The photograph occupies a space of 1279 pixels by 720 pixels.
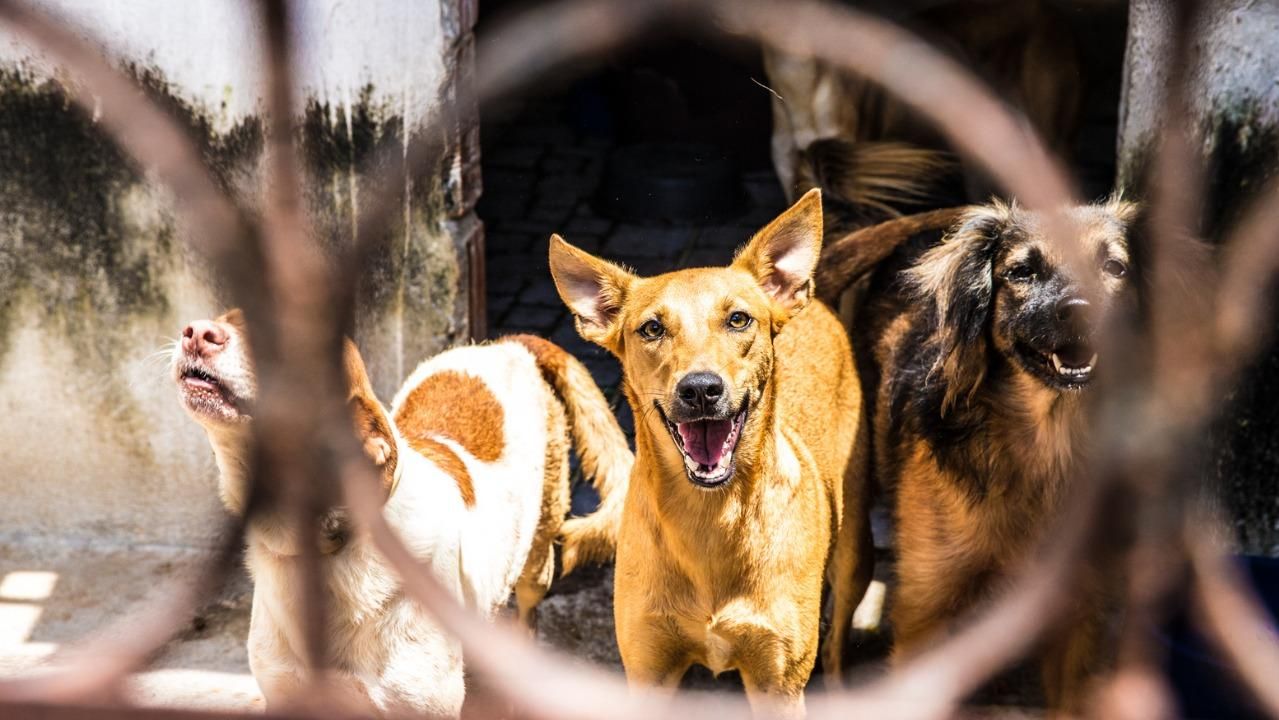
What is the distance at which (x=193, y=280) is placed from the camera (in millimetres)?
4969

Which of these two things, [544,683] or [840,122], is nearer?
[544,683]

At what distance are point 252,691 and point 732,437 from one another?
87.0 inches

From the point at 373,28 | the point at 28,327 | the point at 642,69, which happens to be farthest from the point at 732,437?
the point at 642,69

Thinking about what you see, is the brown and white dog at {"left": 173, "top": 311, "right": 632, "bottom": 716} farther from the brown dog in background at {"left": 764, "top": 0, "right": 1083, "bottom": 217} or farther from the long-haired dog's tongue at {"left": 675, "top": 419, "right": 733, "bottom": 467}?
the brown dog in background at {"left": 764, "top": 0, "right": 1083, "bottom": 217}

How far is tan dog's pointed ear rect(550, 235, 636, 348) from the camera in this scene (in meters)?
3.51

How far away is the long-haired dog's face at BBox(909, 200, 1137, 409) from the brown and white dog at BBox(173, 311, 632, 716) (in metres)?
1.29

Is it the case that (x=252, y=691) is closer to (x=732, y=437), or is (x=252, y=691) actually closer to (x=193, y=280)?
(x=193, y=280)

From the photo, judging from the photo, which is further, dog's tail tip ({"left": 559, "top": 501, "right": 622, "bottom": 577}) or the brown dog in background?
the brown dog in background

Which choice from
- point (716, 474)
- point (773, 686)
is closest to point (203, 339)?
point (716, 474)

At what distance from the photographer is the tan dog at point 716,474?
3334mm

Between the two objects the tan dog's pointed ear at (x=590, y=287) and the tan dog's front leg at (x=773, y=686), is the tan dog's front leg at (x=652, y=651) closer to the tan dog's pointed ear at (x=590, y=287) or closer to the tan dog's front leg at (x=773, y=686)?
the tan dog's front leg at (x=773, y=686)

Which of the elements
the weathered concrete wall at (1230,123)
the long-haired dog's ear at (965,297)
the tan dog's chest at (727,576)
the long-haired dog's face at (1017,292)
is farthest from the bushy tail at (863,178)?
the tan dog's chest at (727,576)

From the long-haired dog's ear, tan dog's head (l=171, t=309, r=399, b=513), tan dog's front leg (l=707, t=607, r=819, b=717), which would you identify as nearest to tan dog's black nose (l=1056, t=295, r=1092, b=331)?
the long-haired dog's ear

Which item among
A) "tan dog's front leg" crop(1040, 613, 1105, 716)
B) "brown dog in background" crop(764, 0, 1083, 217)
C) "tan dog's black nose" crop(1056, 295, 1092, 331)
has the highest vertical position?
"brown dog in background" crop(764, 0, 1083, 217)
